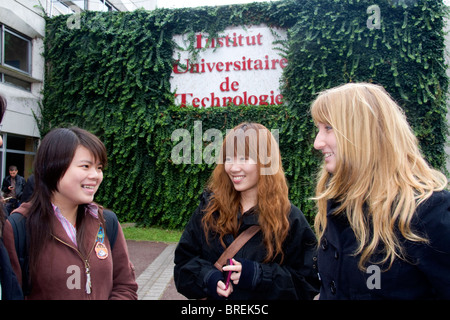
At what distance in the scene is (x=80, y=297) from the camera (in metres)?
1.61

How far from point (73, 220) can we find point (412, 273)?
172 centimetres

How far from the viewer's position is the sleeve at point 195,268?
1.86 metres

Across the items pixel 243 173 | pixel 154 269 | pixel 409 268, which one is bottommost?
pixel 154 269

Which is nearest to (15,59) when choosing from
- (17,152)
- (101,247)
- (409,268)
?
(17,152)

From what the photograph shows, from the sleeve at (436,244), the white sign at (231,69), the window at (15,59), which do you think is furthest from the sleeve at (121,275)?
the window at (15,59)

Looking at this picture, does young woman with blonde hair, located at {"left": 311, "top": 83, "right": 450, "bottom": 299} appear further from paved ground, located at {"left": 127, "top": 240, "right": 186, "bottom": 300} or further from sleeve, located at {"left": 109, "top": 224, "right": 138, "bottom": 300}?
paved ground, located at {"left": 127, "top": 240, "right": 186, "bottom": 300}

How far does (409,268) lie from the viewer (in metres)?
1.23

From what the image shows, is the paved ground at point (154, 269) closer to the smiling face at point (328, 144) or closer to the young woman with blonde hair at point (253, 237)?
the young woman with blonde hair at point (253, 237)

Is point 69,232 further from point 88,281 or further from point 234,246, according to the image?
point 234,246

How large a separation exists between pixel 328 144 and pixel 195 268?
43.4 inches

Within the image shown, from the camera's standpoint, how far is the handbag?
192 centimetres

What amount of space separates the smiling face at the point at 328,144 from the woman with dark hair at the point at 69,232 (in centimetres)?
125

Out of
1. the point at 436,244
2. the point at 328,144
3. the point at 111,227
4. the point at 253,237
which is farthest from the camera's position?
the point at 253,237

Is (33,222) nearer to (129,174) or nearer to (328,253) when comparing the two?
(328,253)
